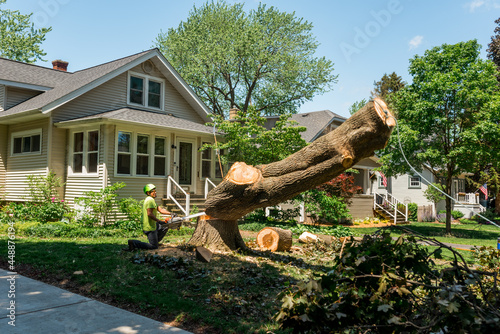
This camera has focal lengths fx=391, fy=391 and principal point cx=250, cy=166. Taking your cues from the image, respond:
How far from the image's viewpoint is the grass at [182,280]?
186 inches

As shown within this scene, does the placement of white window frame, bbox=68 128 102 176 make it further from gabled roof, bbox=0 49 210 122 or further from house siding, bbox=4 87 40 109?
house siding, bbox=4 87 40 109

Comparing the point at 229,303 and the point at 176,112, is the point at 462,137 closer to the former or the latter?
the point at 176,112

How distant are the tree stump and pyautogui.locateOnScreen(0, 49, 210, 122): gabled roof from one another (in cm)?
925

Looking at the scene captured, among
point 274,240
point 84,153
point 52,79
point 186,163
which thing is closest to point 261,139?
point 186,163

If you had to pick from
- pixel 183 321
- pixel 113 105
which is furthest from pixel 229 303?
pixel 113 105

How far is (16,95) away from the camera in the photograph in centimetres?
1762

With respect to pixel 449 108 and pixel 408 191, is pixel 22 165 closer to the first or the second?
pixel 449 108

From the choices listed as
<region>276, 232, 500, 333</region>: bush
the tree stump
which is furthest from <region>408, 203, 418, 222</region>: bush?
<region>276, 232, 500, 333</region>: bush

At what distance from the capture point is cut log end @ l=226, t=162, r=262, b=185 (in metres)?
7.37

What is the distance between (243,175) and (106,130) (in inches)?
322

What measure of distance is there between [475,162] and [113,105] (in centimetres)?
1575

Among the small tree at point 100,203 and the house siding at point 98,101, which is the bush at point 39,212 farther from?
the house siding at point 98,101

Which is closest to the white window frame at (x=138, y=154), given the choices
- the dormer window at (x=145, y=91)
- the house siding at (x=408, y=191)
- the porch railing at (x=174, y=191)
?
the porch railing at (x=174, y=191)

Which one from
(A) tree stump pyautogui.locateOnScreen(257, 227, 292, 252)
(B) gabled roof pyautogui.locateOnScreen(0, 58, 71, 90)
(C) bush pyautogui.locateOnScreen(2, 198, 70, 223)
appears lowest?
(A) tree stump pyautogui.locateOnScreen(257, 227, 292, 252)
